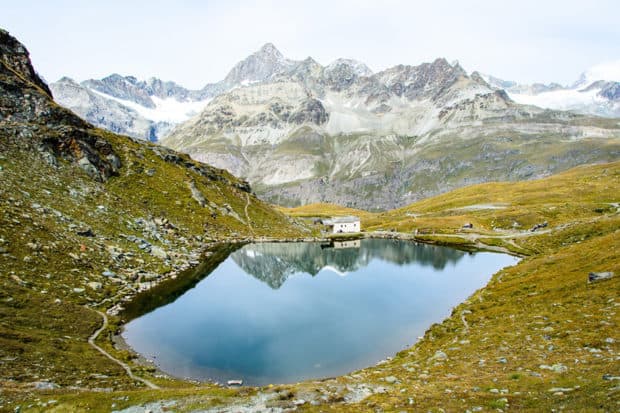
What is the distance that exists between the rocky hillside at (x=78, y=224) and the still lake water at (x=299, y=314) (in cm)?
959

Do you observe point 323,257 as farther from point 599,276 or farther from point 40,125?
point 40,125

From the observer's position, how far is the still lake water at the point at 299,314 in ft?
151

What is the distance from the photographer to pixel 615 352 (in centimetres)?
2522

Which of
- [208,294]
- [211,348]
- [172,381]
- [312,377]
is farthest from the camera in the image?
[208,294]

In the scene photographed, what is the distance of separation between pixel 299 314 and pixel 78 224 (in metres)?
46.9

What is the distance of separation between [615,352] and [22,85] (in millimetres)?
133502

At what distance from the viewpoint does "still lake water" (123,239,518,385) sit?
4600 centimetres

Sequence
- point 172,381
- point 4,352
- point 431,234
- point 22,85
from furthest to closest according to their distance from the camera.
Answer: point 431,234, point 22,85, point 172,381, point 4,352

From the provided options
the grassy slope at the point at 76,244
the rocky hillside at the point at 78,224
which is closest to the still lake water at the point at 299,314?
the grassy slope at the point at 76,244

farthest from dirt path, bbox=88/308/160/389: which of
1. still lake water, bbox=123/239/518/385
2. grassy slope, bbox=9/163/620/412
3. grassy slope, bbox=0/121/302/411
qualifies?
grassy slope, bbox=9/163/620/412

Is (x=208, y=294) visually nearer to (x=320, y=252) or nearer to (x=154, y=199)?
(x=154, y=199)

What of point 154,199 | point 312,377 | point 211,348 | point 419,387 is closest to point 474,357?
point 419,387

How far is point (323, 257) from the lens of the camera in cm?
12275

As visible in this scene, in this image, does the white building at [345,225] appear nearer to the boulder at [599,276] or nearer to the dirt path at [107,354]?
the dirt path at [107,354]
